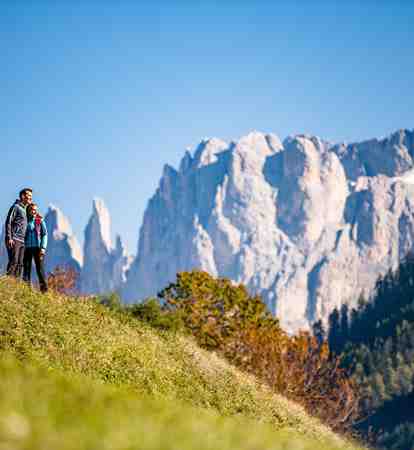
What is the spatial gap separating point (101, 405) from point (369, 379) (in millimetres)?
102735

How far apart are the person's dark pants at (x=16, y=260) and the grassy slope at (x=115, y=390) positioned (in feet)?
4.50

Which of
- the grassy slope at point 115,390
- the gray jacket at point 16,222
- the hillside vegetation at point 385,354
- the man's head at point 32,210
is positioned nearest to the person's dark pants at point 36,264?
the gray jacket at point 16,222

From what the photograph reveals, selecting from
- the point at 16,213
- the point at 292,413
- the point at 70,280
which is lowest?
the point at 292,413

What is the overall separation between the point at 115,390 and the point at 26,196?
1338 centimetres

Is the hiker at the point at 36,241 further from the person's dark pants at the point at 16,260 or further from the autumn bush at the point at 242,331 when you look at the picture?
the autumn bush at the point at 242,331

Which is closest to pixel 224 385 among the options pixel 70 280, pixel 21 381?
pixel 21 381

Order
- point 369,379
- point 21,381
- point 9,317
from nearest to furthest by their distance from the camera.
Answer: point 21,381
point 9,317
point 369,379

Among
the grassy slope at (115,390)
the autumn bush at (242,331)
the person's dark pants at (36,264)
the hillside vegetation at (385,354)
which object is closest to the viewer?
the grassy slope at (115,390)

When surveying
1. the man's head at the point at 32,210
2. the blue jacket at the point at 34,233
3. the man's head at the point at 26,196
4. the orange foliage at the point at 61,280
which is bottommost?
the blue jacket at the point at 34,233

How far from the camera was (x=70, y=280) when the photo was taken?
5384 centimetres

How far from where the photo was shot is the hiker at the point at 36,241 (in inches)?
768

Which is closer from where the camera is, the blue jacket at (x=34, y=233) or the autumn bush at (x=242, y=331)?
the blue jacket at (x=34, y=233)

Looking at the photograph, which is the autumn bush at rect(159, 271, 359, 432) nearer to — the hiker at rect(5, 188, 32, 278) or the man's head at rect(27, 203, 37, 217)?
the hiker at rect(5, 188, 32, 278)

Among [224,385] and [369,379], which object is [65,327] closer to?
[224,385]
